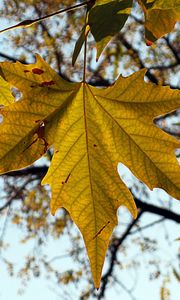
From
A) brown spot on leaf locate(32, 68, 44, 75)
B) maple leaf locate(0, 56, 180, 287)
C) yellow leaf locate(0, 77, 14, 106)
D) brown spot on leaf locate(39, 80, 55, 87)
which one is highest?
brown spot on leaf locate(32, 68, 44, 75)

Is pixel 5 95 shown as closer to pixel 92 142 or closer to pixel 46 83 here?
pixel 46 83

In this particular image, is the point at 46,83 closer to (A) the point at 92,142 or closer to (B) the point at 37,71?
(B) the point at 37,71

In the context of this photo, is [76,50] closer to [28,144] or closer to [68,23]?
[28,144]

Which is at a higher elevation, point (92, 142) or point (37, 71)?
point (37, 71)

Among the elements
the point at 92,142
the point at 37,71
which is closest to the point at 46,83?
the point at 37,71

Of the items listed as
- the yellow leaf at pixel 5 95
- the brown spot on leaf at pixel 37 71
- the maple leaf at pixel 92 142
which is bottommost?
the maple leaf at pixel 92 142

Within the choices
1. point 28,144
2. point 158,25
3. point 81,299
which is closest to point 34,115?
point 28,144

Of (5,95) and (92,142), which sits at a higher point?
(5,95)

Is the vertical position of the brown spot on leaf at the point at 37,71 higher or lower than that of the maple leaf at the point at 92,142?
higher
